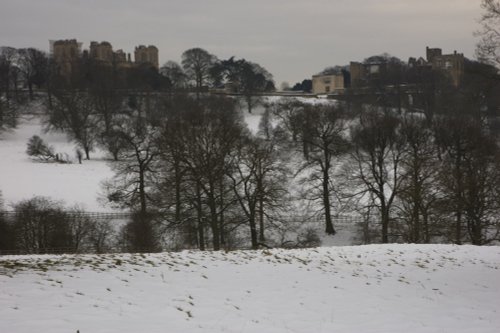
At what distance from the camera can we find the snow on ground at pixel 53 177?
3706 cm

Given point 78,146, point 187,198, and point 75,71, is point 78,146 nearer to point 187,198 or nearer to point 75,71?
point 187,198

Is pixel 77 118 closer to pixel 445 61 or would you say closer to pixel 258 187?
pixel 258 187

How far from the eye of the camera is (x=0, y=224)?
86.1 feet

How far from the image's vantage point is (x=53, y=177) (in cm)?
4359

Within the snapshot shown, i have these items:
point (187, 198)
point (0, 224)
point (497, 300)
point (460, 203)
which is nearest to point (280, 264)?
point (497, 300)

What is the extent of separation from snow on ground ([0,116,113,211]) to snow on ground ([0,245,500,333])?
76.9 ft

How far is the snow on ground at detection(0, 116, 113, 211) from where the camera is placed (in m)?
37.1

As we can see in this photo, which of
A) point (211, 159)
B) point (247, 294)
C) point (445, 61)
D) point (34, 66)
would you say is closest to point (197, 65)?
point (34, 66)

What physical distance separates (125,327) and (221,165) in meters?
19.3

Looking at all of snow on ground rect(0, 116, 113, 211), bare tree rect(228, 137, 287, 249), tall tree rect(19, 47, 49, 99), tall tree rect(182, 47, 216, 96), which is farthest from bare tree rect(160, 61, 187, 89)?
bare tree rect(228, 137, 287, 249)

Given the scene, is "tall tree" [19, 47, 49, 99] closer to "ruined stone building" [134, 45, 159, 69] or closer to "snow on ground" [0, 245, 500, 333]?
"ruined stone building" [134, 45, 159, 69]

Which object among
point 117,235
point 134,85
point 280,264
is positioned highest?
point 134,85

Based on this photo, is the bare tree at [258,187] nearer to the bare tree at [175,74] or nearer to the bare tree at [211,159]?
the bare tree at [211,159]

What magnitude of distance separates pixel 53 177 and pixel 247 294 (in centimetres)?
3674
